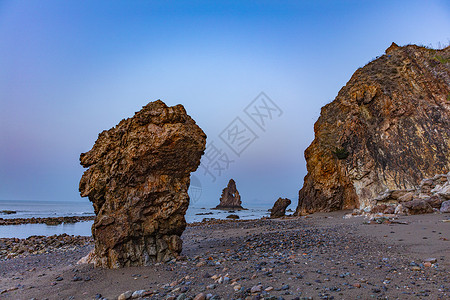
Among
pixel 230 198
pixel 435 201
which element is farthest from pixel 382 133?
pixel 230 198

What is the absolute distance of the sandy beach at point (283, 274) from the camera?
4375mm

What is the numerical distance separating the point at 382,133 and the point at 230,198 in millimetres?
68274

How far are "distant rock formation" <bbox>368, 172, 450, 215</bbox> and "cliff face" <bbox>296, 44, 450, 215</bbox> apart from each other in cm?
450

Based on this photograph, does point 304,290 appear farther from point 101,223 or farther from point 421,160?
point 421,160

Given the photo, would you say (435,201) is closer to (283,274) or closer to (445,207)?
(445,207)

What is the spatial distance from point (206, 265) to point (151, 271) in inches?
49.3

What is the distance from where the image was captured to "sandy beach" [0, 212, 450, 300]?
4375 mm

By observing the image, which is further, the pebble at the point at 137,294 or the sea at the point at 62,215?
the sea at the point at 62,215

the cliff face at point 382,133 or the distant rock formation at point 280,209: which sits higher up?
the cliff face at point 382,133

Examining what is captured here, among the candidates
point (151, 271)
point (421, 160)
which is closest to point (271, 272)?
point (151, 271)

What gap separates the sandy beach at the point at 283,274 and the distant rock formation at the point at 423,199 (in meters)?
5.21

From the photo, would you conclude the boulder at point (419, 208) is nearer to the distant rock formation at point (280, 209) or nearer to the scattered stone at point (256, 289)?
the scattered stone at point (256, 289)

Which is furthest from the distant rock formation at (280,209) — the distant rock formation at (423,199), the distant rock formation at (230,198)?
the distant rock formation at (230,198)

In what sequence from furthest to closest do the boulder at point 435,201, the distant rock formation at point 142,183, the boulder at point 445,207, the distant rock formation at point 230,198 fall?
the distant rock formation at point 230,198
the boulder at point 435,201
the boulder at point 445,207
the distant rock formation at point 142,183
